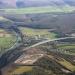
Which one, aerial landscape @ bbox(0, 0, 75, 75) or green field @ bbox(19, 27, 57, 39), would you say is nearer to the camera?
aerial landscape @ bbox(0, 0, 75, 75)

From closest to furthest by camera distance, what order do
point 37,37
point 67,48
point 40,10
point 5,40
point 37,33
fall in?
point 67,48, point 5,40, point 37,37, point 37,33, point 40,10

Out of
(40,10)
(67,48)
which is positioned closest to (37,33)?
(67,48)

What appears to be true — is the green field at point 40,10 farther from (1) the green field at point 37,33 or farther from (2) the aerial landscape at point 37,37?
(1) the green field at point 37,33

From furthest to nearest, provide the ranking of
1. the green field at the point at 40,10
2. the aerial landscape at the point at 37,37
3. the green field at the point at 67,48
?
the green field at the point at 40,10 < the green field at the point at 67,48 < the aerial landscape at the point at 37,37

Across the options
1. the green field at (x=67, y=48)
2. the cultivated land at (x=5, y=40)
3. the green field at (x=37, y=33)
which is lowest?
the green field at (x=37, y=33)

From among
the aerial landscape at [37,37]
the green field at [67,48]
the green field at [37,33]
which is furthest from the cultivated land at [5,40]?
the green field at [67,48]

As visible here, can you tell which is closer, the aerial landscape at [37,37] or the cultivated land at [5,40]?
the aerial landscape at [37,37]

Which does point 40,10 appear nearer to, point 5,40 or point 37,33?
point 37,33

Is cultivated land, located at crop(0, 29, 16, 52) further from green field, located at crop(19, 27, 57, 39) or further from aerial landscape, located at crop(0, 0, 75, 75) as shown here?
green field, located at crop(19, 27, 57, 39)

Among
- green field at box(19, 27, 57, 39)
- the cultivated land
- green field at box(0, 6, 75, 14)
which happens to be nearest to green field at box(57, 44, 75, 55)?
green field at box(19, 27, 57, 39)
